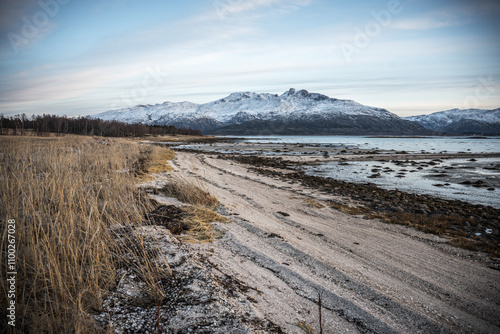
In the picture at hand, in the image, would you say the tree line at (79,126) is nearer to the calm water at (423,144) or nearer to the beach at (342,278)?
the calm water at (423,144)

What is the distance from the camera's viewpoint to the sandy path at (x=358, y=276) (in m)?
3.15

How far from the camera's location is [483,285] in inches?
165

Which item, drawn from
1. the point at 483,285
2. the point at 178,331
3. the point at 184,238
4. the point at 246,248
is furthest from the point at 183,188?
the point at 483,285

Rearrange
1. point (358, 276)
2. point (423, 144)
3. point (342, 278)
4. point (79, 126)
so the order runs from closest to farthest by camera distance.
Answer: point (342, 278), point (358, 276), point (423, 144), point (79, 126)

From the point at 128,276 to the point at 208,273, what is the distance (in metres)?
1.07

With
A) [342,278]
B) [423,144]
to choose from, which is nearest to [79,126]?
[342,278]

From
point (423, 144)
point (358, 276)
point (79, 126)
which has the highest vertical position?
point (79, 126)

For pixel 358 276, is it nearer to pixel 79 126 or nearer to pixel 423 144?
pixel 423 144

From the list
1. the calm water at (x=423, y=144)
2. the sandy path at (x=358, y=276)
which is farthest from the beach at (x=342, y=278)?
the calm water at (x=423, y=144)

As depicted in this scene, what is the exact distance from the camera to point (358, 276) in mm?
4195

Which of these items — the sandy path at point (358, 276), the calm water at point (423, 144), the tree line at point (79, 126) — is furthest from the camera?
the tree line at point (79, 126)

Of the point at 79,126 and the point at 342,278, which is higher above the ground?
the point at 79,126

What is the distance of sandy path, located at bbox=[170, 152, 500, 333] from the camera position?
124 inches

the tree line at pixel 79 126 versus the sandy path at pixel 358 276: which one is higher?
the tree line at pixel 79 126
